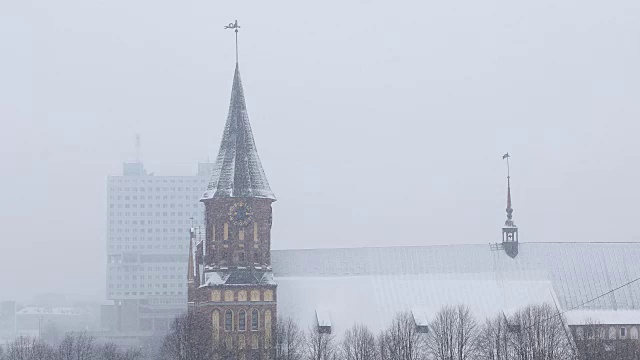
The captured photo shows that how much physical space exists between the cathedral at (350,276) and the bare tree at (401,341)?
1.69 metres

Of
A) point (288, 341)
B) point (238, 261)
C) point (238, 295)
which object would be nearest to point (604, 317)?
point (288, 341)

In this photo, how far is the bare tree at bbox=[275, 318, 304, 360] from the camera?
84.6 meters

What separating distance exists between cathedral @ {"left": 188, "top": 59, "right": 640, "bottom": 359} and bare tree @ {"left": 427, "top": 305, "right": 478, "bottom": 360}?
2479mm

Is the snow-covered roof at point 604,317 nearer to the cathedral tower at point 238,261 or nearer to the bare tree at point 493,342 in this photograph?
the bare tree at point 493,342

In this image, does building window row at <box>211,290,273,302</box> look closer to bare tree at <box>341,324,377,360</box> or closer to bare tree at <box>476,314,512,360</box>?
bare tree at <box>341,324,377,360</box>

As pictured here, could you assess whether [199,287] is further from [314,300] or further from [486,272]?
[486,272]

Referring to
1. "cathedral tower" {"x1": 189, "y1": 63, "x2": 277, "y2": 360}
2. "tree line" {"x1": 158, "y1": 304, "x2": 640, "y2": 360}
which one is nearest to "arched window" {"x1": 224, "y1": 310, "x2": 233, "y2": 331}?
"cathedral tower" {"x1": 189, "y1": 63, "x2": 277, "y2": 360}

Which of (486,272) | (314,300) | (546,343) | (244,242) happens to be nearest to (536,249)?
(486,272)

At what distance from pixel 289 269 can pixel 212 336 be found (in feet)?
33.6

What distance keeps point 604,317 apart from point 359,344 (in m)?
21.4

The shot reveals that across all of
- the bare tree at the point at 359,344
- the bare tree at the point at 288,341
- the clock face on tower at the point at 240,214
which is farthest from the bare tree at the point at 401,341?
the clock face on tower at the point at 240,214

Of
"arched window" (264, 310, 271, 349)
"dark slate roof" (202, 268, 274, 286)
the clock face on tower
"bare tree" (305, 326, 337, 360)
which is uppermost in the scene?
the clock face on tower

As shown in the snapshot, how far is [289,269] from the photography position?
92750 millimetres

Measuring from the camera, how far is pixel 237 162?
292 feet
